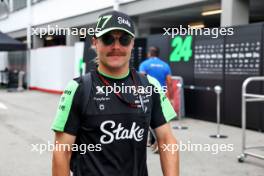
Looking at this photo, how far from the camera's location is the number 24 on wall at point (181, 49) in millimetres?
11147

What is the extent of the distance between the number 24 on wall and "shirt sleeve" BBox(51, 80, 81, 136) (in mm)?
9452

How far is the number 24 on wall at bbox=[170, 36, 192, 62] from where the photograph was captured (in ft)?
36.6

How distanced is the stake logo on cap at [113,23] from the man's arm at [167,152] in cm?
50

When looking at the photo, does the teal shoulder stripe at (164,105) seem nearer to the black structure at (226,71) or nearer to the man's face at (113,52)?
the man's face at (113,52)

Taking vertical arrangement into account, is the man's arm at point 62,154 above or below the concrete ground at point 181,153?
above

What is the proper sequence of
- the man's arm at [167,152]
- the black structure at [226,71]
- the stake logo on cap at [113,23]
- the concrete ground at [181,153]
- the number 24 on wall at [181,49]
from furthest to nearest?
the number 24 on wall at [181,49], the black structure at [226,71], the concrete ground at [181,153], the man's arm at [167,152], the stake logo on cap at [113,23]

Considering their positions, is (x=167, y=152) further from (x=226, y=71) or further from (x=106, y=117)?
(x=226, y=71)

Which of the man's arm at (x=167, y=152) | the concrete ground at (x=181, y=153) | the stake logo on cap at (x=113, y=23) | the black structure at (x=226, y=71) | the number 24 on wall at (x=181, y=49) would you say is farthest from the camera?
the number 24 on wall at (x=181, y=49)

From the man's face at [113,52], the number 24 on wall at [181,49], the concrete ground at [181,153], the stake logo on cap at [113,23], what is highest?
the number 24 on wall at [181,49]

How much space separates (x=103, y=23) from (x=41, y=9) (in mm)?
22645

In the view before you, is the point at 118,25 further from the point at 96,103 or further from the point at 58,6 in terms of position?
the point at 58,6

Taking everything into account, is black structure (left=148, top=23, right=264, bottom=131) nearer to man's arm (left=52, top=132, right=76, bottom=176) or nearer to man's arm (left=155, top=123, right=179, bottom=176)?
man's arm (left=155, top=123, right=179, bottom=176)

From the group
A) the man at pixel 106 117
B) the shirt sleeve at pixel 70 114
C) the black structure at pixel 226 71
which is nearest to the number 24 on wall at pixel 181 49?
the black structure at pixel 226 71

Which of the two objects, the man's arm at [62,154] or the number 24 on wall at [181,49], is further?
the number 24 on wall at [181,49]
